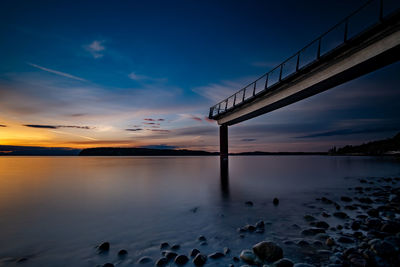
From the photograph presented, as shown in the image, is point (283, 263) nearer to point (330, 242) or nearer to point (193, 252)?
point (330, 242)

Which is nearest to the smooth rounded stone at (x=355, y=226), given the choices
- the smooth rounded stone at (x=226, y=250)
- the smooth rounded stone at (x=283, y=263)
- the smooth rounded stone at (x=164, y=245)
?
the smooth rounded stone at (x=283, y=263)

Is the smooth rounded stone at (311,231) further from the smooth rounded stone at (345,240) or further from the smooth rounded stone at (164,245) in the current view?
the smooth rounded stone at (164,245)

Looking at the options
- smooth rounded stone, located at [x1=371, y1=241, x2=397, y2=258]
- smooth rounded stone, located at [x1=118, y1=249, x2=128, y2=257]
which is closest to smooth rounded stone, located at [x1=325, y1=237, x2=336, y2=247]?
smooth rounded stone, located at [x1=371, y1=241, x2=397, y2=258]

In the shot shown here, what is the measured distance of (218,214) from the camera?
856 cm

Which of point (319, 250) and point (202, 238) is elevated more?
point (319, 250)

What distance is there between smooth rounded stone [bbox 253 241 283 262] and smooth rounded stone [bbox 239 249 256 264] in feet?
0.45

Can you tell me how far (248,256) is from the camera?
4480mm

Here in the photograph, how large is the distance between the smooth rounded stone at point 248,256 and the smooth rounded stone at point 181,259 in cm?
123

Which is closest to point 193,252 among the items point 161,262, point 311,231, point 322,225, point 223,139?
point 161,262

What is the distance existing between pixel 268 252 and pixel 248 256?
1.49 ft

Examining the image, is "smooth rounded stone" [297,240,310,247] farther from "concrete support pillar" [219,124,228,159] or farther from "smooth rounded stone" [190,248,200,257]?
"concrete support pillar" [219,124,228,159]

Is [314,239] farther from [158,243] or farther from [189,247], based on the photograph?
[158,243]

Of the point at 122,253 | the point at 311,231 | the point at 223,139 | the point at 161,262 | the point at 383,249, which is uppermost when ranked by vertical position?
the point at 223,139

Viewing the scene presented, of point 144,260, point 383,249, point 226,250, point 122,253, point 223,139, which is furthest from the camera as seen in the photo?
point 223,139
